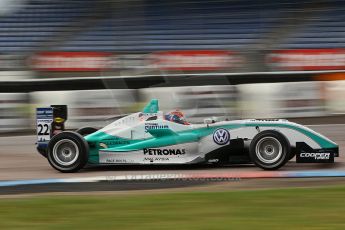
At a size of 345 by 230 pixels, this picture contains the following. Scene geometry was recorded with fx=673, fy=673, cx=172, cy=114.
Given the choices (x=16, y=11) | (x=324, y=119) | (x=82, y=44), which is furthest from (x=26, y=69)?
(x=324, y=119)

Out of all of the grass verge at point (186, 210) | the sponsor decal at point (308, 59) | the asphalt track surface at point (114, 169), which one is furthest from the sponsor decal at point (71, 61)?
the grass verge at point (186, 210)

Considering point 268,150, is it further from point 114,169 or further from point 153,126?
point 114,169

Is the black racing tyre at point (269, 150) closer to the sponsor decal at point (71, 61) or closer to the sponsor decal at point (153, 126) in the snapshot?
the sponsor decal at point (153, 126)

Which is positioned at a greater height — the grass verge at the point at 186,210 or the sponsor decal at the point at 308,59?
the sponsor decal at the point at 308,59

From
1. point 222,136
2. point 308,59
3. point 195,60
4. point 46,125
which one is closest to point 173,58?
point 195,60

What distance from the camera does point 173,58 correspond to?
68.6ft

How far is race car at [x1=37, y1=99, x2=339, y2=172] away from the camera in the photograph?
26.2ft

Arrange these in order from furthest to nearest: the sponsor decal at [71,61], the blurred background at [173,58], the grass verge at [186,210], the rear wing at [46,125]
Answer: the sponsor decal at [71,61], the blurred background at [173,58], the rear wing at [46,125], the grass verge at [186,210]

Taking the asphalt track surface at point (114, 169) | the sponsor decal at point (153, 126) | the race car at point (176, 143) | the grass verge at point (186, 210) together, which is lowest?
the grass verge at point (186, 210)

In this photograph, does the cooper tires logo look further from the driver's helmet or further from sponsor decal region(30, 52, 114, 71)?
sponsor decal region(30, 52, 114, 71)

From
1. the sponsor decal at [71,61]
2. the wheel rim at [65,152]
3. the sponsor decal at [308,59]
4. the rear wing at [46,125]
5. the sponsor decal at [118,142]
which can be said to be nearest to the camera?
the wheel rim at [65,152]

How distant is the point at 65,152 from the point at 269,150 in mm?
2496

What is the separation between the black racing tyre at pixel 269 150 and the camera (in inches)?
305

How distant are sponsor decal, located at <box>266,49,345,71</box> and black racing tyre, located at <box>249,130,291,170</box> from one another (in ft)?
36.7
